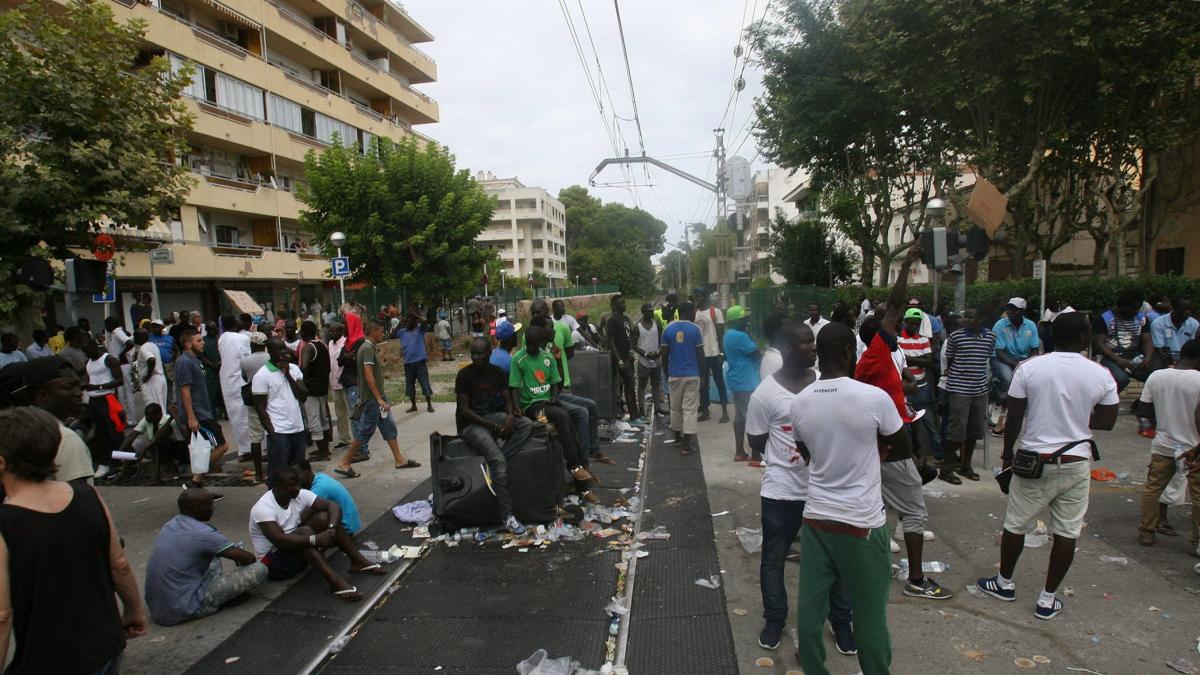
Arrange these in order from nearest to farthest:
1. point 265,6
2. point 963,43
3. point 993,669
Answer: point 993,669
point 963,43
point 265,6

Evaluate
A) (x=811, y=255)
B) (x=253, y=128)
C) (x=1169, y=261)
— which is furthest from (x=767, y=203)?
(x=253, y=128)

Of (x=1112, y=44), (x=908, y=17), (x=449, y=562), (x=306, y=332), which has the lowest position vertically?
(x=449, y=562)

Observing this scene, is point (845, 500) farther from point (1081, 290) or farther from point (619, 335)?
point (1081, 290)

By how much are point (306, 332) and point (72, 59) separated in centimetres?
588

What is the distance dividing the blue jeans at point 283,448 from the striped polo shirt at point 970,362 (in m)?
6.53

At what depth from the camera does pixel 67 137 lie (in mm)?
9859

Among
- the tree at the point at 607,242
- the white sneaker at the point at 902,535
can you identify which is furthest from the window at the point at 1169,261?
the tree at the point at 607,242

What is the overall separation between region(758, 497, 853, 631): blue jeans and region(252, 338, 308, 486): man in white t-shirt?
4.71 meters

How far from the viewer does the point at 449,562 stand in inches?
209

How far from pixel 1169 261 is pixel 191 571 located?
89.7ft

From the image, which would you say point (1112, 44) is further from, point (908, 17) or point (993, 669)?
point (993, 669)

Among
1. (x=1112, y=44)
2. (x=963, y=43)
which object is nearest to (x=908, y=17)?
(x=963, y=43)

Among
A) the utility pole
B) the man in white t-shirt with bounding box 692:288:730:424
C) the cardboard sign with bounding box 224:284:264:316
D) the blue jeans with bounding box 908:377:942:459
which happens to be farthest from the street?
the cardboard sign with bounding box 224:284:264:316

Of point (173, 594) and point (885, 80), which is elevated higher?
point (885, 80)
